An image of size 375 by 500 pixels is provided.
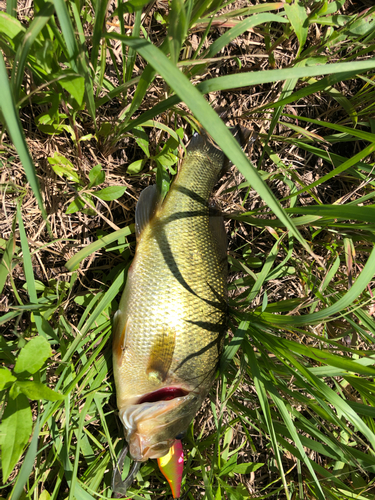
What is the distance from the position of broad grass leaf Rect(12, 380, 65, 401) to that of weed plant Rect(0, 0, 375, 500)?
12 millimetres

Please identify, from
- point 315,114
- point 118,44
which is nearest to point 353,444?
point 315,114

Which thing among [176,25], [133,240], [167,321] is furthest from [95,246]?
[176,25]

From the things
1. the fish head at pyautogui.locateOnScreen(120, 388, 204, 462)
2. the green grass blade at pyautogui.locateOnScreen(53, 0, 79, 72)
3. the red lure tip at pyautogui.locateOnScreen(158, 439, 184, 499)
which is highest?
the green grass blade at pyautogui.locateOnScreen(53, 0, 79, 72)

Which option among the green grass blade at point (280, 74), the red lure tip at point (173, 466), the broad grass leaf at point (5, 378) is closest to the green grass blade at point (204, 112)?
the green grass blade at point (280, 74)

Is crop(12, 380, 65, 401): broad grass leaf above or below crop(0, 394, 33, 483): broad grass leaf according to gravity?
above

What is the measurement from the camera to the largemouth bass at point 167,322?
1.92 meters

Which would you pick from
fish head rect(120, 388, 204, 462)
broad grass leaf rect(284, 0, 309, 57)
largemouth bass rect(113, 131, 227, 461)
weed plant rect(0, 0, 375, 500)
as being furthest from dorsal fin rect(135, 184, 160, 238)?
broad grass leaf rect(284, 0, 309, 57)

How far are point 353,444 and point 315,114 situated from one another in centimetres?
265

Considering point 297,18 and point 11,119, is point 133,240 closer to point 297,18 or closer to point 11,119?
point 11,119

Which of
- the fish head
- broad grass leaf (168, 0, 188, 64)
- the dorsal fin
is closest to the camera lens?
broad grass leaf (168, 0, 188, 64)

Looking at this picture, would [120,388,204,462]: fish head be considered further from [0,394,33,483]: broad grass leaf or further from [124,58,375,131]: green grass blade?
[124,58,375,131]: green grass blade

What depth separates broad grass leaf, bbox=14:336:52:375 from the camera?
1436 millimetres

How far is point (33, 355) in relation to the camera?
144cm

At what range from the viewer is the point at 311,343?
2326 mm
